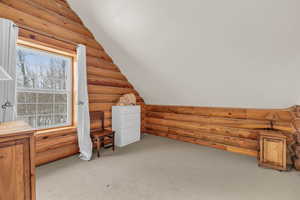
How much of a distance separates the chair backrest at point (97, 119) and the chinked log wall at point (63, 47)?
0.13 ft

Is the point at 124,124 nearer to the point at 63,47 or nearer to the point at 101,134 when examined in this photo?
the point at 101,134

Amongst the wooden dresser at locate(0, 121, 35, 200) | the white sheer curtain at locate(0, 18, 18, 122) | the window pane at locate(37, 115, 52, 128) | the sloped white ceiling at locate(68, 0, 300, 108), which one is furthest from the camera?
the window pane at locate(37, 115, 52, 128)

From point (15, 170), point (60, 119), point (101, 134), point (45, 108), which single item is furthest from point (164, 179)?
point (45, 108)

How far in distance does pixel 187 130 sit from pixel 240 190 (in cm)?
204

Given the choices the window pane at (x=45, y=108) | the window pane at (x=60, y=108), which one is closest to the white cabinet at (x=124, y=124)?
the window pane at (x=60, y=108)

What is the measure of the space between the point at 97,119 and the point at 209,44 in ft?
Answer: 8.71

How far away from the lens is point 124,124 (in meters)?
3.45

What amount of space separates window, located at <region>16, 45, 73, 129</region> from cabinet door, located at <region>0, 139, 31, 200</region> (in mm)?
1626

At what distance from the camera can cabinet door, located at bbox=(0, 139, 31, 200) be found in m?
1.03

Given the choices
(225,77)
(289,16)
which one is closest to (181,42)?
(225,77)

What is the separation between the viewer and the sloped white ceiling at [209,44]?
1.67 meters

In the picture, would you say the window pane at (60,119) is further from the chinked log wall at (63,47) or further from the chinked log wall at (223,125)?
the chinked log wall at (223,125)

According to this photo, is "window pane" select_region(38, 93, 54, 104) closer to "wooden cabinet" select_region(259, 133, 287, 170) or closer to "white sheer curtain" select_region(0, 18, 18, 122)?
"white sheer curtain" select_region(0, 18, 18, 122)

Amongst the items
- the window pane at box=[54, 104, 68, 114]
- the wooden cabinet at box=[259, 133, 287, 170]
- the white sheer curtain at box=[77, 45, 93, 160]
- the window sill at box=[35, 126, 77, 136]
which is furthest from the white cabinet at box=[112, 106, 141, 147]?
the wooden cabinet at box=[259, 133, 287, 170]
